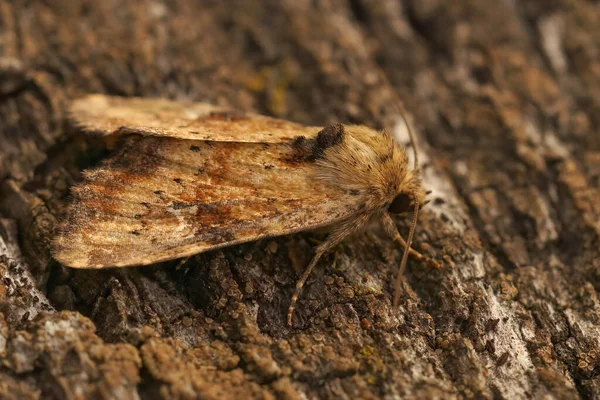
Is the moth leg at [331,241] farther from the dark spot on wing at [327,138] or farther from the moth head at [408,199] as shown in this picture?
the dark spot on wing at [327,138]

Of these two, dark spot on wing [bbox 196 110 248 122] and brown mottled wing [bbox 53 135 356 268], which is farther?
dark spot on wing [bbox 196 110 248 122]

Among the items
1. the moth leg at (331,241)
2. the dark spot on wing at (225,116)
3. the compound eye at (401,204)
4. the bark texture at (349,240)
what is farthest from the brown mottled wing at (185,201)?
the dark spot on wing at (225,116)

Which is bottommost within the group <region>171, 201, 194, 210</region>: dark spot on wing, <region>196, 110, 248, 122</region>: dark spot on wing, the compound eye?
<region>171, 201, 194, 210</region>: dark spot on wing

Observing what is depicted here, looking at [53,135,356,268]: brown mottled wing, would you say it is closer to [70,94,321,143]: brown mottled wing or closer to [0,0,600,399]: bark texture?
[70,94,321,143]: brown mottled wing

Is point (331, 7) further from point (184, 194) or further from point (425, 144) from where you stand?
point (184, 194)

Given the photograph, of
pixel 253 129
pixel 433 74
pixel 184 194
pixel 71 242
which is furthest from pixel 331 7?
pixel 71 242

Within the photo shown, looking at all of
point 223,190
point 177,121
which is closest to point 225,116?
point 177,121

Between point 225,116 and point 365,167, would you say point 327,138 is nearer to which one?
point 365,167

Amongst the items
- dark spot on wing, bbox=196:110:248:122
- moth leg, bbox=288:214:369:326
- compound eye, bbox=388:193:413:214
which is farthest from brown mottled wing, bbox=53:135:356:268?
dark spot on wing, bbox=196:110:248:122
